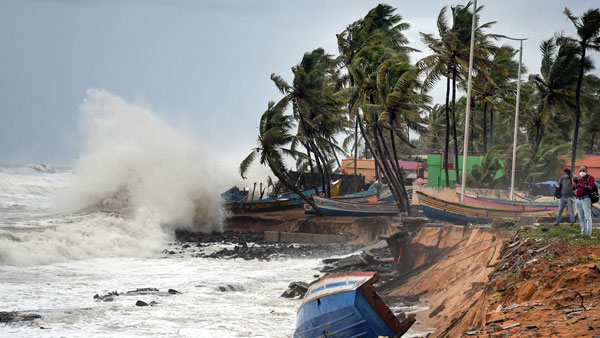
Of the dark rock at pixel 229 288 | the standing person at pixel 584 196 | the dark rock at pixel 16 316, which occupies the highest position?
the standing person at pixel 584 196

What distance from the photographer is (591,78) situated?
42344 mm

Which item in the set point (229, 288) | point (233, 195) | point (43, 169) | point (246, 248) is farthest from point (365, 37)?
point (43, 169)

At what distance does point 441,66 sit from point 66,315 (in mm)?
25254

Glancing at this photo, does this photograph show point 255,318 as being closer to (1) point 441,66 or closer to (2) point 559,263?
(2) point 559,263

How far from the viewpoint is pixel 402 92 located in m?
32.1

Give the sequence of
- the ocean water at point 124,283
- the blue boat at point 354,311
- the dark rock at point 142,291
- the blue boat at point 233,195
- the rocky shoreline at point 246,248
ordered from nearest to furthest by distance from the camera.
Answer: the blue boat at point 354,311
the ocean water at point 124,283
the dark rock at point 142,291
the rocky shoreline at point 246,248
the blue boat at point 233,195

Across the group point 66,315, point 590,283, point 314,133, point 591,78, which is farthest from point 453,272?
point 591,78

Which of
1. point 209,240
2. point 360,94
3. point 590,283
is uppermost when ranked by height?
point 360,94

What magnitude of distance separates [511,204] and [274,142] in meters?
14.6

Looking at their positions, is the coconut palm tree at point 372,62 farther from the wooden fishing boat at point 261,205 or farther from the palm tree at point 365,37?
the wooden fishing boat at point 261,205

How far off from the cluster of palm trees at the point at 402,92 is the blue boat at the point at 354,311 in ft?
71.6

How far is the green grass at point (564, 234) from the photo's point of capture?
40.2 feet

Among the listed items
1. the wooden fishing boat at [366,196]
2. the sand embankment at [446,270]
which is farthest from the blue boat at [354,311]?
the wooden fishing boat at [366,196]

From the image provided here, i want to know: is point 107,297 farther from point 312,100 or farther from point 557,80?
point 557,80
